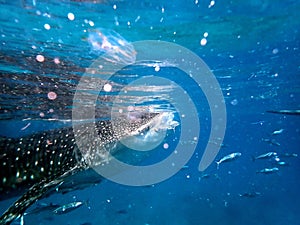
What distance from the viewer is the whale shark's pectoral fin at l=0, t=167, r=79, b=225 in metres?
2.73

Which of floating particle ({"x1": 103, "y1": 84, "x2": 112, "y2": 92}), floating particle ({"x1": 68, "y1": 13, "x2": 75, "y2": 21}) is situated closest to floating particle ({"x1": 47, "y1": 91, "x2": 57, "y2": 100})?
floating particle ({"x1": 103, "y1": 84, "x2": 112, "y2": 92})

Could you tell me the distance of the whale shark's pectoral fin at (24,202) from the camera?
2.73 metres

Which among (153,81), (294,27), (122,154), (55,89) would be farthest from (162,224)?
(122,154)

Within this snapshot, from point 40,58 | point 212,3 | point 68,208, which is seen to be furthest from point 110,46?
point 68,208

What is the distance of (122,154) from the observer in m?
5.07

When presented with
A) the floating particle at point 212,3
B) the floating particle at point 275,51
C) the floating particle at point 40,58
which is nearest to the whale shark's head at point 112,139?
the floating particle at point 40,58

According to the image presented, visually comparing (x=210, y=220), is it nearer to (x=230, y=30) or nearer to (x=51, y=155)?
(x=230, y=30)

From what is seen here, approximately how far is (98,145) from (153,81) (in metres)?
10.8

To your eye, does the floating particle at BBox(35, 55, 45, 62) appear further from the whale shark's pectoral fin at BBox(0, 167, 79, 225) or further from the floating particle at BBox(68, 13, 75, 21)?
the whale shark's pectoral fin at BBox(0, 167, 79, 225)

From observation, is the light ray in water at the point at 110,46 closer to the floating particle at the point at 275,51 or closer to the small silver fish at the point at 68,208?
the small silver fish at the point at 68,208

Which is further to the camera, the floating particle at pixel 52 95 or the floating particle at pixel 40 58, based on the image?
the floating particle at pixel 52 95

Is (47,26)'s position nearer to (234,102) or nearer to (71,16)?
(71,16)

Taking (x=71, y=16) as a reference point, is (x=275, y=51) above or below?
above

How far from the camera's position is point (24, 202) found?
2879 mm
